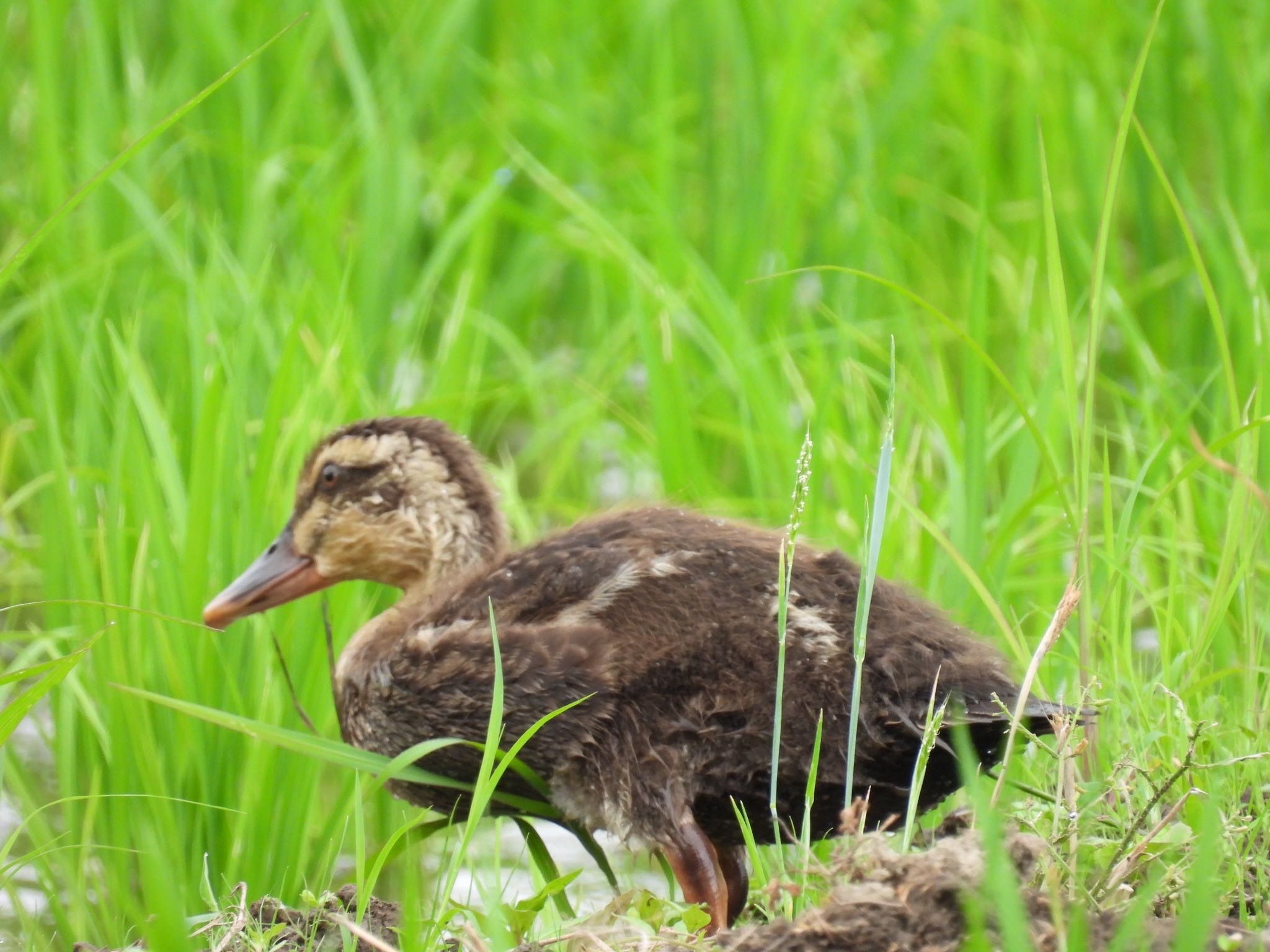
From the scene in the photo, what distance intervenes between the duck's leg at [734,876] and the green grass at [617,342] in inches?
13.8

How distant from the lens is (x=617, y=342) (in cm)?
538

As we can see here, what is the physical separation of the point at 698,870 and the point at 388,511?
1.11m

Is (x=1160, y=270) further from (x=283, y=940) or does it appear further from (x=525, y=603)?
(x=283, y=940)

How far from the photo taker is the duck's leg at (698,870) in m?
2.83

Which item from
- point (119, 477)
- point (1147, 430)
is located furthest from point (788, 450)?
point (119, 477)

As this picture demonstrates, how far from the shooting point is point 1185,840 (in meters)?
A: 2.39

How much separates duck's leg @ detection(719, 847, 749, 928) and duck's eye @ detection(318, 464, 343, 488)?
1.16 metres

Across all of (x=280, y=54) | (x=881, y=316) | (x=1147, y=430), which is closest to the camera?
(x=1147, y=430)

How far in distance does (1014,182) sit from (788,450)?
8.31 ft

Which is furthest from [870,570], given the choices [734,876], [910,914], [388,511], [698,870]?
[388,511]

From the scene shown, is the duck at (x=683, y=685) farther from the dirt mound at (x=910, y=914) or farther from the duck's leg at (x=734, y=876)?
the dirt mound at (x=910, y=914)

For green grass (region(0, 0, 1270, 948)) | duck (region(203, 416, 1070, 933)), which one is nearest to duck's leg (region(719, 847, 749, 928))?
duck (region(203, 416, 1070, 933))

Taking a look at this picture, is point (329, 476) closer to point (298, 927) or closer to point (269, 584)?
point (269, 584)

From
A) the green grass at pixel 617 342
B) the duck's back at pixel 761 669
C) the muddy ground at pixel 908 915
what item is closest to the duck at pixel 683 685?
the duck's back at pixel 761 669
